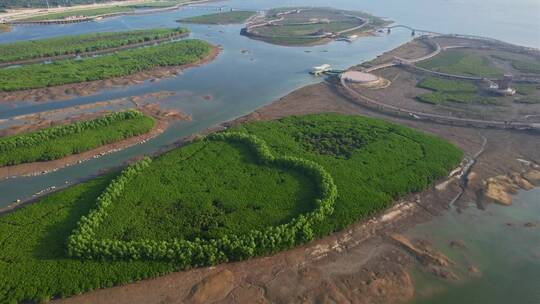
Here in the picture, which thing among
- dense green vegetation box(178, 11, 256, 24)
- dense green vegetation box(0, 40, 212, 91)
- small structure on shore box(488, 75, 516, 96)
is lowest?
small structure on shore box(488, 75, 516, 96)

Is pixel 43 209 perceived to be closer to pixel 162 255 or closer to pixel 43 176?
pixel 43 176

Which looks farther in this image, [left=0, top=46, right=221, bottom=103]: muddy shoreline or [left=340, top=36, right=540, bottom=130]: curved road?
[left=0, top=46, right=221, bottom=103]: muddy shoreline

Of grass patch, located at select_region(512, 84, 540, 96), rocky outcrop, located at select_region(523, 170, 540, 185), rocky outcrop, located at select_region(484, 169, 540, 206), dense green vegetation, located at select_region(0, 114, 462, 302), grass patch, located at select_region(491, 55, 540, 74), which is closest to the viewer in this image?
dense green vegetation, located at select_region(0, 114, 462, 302)

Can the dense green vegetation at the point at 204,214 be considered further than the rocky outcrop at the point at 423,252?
No

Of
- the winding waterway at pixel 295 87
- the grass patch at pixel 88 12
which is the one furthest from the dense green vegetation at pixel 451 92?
the grass patch at pixel 88 12

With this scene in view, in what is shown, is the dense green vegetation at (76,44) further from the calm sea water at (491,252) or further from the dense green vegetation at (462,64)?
the calm sea water at (491,252)

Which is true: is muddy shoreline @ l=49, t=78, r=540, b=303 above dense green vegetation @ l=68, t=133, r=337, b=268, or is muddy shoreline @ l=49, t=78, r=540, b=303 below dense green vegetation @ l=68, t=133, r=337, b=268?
below

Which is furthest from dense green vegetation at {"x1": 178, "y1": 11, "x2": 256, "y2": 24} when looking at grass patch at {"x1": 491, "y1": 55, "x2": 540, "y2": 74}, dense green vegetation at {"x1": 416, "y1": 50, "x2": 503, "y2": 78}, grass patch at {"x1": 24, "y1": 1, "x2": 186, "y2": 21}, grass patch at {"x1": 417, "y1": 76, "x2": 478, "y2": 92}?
grass patch at {"x1": 491, "y1": 55, "x2": 540, "y2": 74}

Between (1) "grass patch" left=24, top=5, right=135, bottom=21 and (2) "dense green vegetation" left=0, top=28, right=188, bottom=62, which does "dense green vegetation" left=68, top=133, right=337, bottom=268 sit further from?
(1) "grass patch" left=24, top=5, right=135, bottom=21
